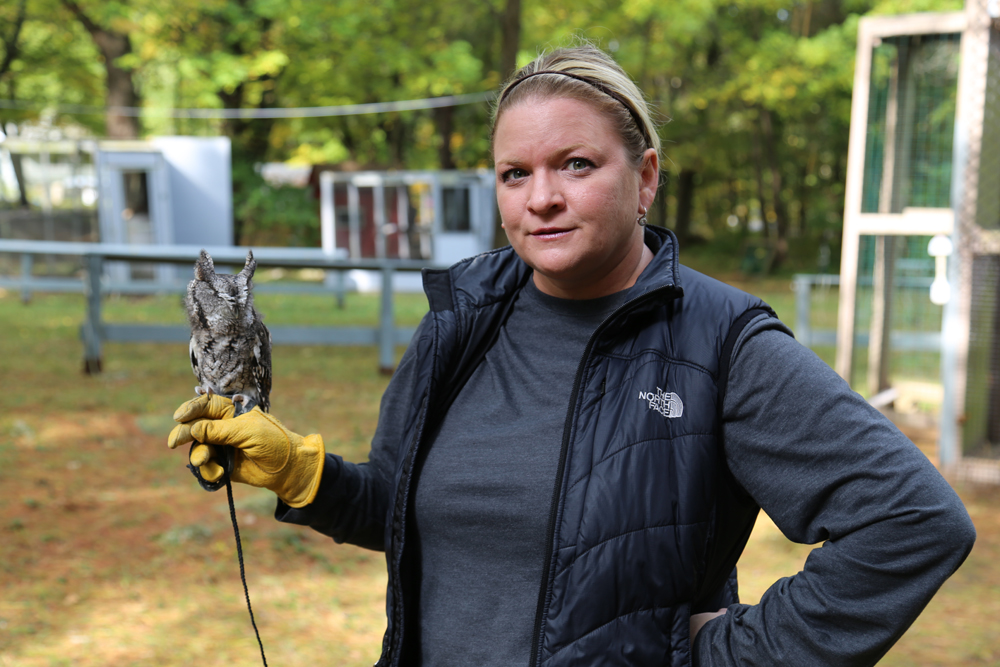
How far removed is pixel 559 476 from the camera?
1.29 metres

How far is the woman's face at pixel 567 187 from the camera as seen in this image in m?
1.31

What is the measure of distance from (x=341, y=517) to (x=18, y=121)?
22.5 metres

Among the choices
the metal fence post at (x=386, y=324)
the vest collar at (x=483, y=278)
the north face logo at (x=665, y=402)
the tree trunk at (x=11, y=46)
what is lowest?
the metal fence post at (x=386, y=324)

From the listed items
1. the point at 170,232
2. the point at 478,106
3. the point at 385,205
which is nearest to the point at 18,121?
the point at 170,232

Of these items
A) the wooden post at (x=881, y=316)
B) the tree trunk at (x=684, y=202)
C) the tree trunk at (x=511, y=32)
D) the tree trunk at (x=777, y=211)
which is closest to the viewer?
the wooden post at (x=881, y=316)

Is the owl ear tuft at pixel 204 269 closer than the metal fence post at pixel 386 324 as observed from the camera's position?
Yes

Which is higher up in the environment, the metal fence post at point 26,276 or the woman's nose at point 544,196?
the woman's nose at point 544,196

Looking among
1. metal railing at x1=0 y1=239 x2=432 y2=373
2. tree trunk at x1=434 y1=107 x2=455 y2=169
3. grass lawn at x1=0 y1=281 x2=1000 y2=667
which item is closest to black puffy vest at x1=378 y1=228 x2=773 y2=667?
grass lawn at x1=0 y1=281 x2=1000 y2=667

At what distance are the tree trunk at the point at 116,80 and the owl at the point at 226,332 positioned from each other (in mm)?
15232

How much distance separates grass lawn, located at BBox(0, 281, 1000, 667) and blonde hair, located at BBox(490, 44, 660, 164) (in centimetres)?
274

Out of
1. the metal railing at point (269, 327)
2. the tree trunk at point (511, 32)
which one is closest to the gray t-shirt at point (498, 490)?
the metal railing at point (269, 327)

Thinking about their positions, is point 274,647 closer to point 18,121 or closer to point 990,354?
point 990,354

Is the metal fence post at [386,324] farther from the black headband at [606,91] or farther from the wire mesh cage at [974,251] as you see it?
the black headband at [606,91]

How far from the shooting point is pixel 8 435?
5.92m
